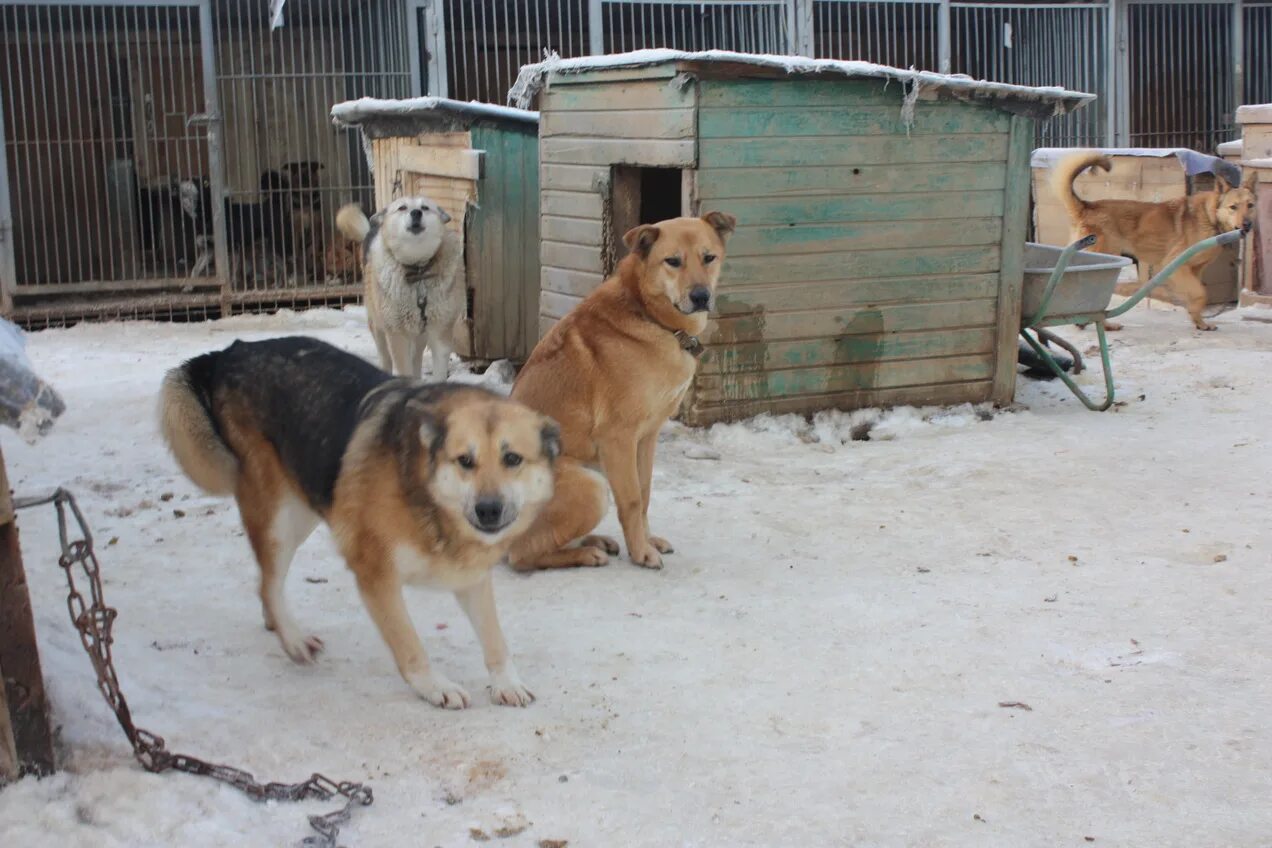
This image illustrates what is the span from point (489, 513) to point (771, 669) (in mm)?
1086

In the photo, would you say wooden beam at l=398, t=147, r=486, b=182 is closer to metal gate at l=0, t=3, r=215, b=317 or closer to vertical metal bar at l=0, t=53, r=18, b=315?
vertical metal bar at l=0, t=53, r=18, b=315

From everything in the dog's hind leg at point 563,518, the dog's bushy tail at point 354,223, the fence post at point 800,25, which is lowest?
the dog's hind leg at point 563,518

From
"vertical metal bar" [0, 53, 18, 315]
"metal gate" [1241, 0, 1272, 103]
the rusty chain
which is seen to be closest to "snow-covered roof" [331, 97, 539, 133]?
"vertical metal bar" [0, 53, 18, 315]

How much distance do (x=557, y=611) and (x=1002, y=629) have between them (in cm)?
145

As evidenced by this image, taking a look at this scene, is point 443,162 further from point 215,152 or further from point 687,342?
point 687,342

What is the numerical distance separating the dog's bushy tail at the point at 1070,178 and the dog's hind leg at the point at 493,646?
746 cm

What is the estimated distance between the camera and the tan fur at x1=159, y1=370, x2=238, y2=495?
12.9 feet

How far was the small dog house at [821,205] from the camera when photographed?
22.5 ft

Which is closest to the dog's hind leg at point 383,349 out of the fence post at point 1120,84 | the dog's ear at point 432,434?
the dog's ear at point 432,434

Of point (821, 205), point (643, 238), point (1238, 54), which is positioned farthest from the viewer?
point (1238, 54)

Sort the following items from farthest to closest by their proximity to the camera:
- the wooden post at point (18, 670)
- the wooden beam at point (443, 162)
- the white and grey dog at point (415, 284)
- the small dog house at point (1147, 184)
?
1. the small dog house at point (1147, 184)
2. the wooden beam at point (443, 162)
3. the white and grey dog at point (415, 284)
4. the wooden post at point (18, 670)

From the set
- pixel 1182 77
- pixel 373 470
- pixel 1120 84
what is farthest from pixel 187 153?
pixel 1182 77

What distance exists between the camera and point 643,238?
5320mm

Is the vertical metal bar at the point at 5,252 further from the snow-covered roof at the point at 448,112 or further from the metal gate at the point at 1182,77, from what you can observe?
the metal gate at the point at 1182,77
